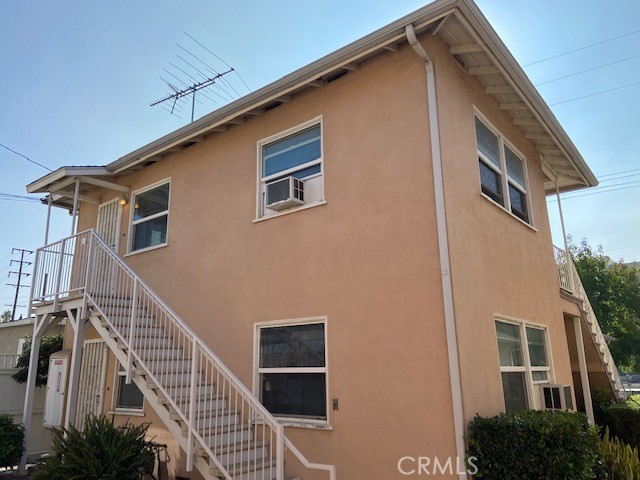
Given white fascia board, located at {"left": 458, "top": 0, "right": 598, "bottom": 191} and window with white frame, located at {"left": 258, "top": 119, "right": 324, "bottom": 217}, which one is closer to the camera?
white fascia board, located at {"left": 458, "top": 0, "right": 598, "bottom": 191}

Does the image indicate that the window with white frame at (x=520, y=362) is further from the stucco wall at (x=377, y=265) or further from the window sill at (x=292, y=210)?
the window sill at (x=292, y=210)

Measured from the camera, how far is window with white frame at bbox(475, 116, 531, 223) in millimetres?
7520

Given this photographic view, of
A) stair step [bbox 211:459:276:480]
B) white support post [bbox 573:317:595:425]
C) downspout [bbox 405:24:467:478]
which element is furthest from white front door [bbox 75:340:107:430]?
white support post [bbox 573:317:595:425]

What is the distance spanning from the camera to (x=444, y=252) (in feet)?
18.2

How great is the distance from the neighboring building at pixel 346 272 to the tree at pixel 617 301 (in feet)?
56.4

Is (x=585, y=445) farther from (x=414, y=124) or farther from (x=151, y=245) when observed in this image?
(x=151, y=245)

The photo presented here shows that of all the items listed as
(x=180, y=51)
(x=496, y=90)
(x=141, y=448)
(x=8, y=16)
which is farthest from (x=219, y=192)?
(x=8, y=16)

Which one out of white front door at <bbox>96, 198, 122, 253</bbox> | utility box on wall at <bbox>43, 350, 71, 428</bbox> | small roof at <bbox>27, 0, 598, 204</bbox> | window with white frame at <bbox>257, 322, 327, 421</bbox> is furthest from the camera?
white front door at <bbox>96, 198, 122, 253</bbox>

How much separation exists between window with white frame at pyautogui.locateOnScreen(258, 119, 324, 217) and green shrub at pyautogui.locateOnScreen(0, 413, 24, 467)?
5899mm

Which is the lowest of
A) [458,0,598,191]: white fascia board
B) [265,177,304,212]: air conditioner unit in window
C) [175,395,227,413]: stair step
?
[175,395,227,413]: stair step

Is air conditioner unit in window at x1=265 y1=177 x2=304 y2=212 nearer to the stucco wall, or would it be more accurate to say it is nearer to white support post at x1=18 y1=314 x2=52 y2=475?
the stucco wall

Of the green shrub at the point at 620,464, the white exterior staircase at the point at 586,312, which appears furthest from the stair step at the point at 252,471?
the white exterior staircase at the point at 586,312

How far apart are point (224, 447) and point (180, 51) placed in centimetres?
821

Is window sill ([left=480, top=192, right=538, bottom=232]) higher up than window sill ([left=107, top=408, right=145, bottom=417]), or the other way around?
window sill ([left=480, top=192, right=538, bottom=232])
